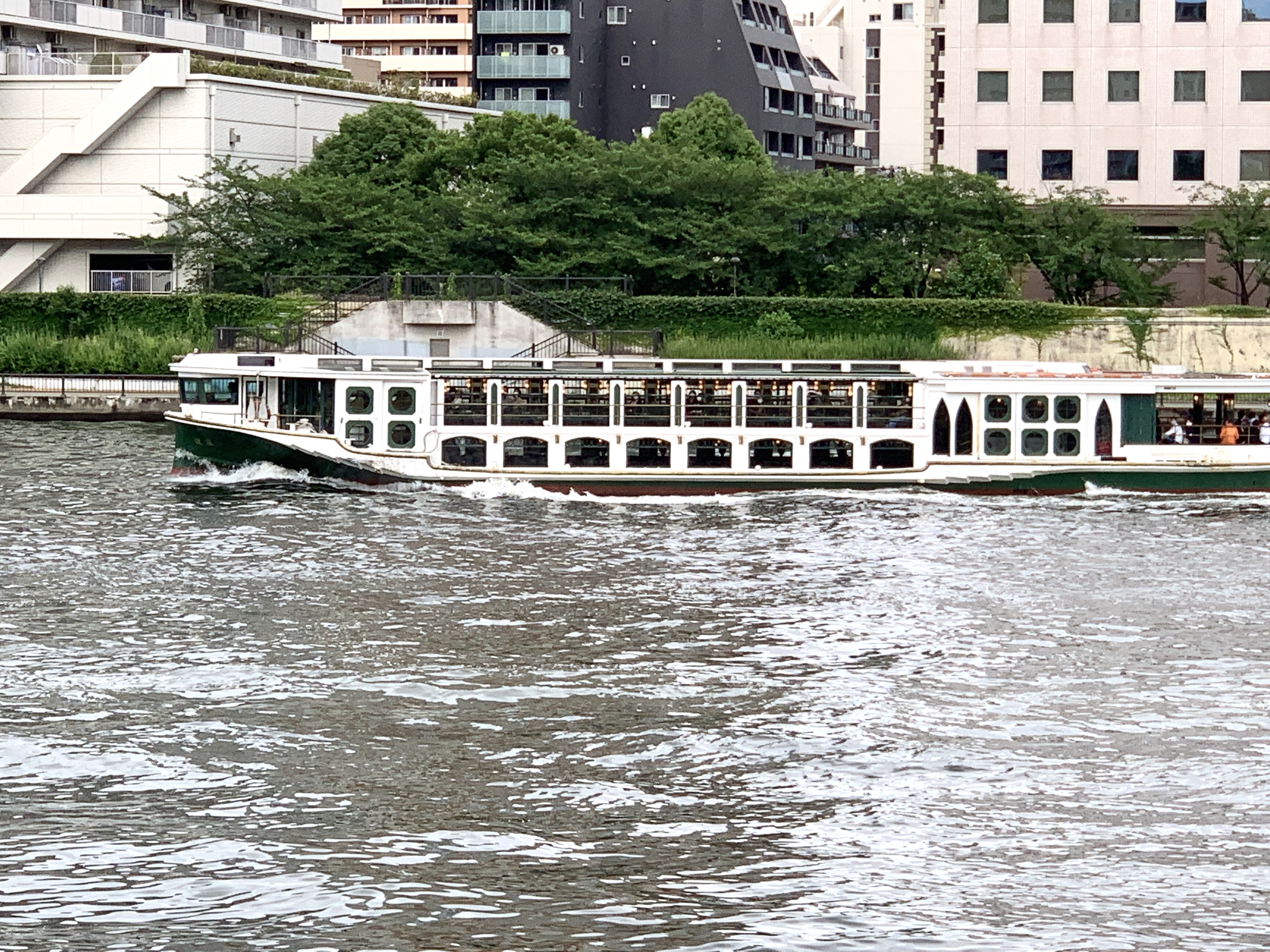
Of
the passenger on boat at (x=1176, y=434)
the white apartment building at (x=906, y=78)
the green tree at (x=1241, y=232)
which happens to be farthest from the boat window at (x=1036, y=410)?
the white apartment building at (x=906, y=78)

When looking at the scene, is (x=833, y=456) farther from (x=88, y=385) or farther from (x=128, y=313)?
(x=128, y=313)

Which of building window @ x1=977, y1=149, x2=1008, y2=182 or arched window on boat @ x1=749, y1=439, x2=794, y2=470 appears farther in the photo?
building window @ x1=977, y1=149, x2=1008, y2=182

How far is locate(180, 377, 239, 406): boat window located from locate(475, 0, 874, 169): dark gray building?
2871 inches

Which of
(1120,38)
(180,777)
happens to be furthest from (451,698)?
(1120,38)

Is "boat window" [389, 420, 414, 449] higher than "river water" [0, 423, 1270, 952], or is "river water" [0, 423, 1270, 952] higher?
"boat window" [389, 420, 414, 449]

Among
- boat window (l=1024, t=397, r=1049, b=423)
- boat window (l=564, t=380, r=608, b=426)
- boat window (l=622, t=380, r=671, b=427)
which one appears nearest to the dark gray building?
boat window (l=564, t=380, r=608, b=426)

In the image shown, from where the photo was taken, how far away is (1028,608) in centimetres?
3362

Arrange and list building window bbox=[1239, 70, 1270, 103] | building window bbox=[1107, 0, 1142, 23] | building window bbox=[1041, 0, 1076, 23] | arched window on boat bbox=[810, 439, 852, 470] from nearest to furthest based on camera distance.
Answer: arched window on boat bbox=[810, 439, 852, 470], building window bbox=[1239, 70, 1270, 103], building window bbox=[1107, 0, 1142, 23], building window bbox=[1041, 0, 1076, 23]

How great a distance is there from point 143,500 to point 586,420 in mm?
10490

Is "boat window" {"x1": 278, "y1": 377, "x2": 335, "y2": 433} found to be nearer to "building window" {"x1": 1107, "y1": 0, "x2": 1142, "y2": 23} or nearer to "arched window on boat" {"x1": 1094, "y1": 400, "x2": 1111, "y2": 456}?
"arched window on boat" {"x1": 1094, "y1": 400, "x2": 1111, "y2": 456}

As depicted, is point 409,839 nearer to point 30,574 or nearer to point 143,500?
point 30,574

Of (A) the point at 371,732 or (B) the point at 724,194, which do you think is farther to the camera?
(B) the point at 724,194

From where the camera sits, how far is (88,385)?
73188mm

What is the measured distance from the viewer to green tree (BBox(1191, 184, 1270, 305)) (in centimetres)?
7869
